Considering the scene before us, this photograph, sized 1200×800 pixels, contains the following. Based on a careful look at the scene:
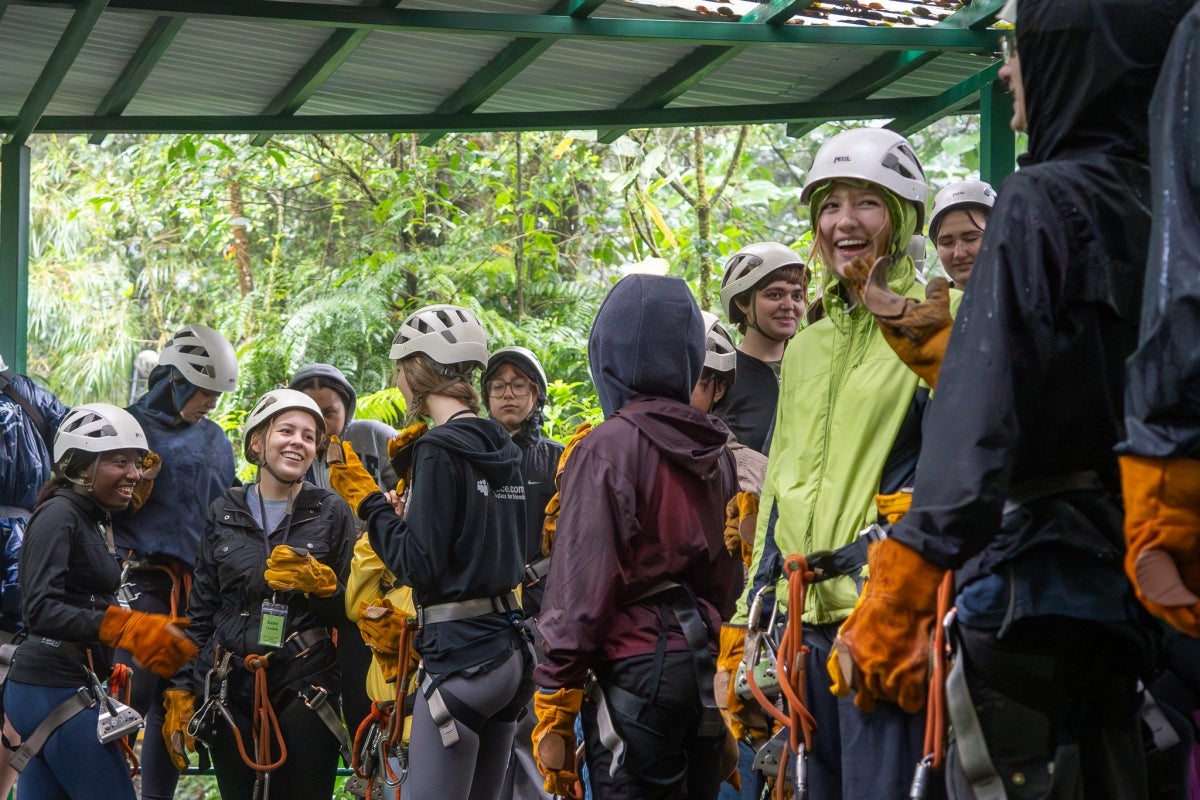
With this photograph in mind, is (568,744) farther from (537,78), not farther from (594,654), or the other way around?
(537,78)

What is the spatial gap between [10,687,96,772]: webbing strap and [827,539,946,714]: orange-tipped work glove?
453 cm

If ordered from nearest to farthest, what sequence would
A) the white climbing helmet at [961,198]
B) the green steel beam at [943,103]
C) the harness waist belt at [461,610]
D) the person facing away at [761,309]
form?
the harness waist belt at [461,610], the white climbing helmet at [961,198], the person facing away at [761,309], the green steel beam at [943,103]

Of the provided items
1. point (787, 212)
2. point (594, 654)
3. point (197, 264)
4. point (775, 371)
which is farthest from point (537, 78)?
point (197, 264)

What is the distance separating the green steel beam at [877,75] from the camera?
24.1ft

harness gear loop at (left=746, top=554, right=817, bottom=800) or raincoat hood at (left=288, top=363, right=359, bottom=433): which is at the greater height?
raincoat hood at (left=288, top=363, right=359, bottom=433)

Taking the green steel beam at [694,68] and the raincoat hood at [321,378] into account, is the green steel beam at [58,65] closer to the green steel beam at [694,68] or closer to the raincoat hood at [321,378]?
the raincoat hood at [321,378]

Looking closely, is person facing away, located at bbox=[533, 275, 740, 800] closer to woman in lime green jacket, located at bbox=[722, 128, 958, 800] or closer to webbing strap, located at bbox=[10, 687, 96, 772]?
woman in lime green jacket, located at bbox=[722, 128, 958, 800]

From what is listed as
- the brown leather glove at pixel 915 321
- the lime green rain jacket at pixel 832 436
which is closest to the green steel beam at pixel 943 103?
the lime green rain jacket at pixel 832 436

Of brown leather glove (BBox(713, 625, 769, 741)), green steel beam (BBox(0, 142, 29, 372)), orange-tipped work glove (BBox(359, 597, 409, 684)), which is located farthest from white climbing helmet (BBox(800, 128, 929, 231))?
green steel beam (BBox(0, 142, 29, 372))

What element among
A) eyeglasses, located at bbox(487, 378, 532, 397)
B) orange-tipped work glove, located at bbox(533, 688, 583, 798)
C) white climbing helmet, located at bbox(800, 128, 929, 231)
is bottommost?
orange-tipped work glove, located at bbox(533, 688, 583, 798)

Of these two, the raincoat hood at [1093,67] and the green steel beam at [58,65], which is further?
the green steel beam at [58,65]

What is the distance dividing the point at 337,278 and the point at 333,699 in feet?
30.0

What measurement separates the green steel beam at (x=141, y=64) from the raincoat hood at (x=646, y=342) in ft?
10.5

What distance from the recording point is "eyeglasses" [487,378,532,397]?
780 centimetres
